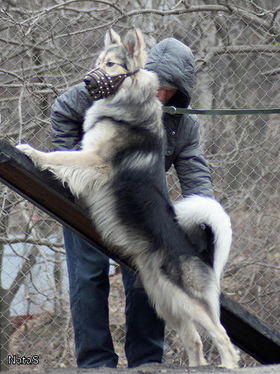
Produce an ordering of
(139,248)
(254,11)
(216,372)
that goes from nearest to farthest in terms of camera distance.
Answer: (216,372) < (139,248) < (254,11)

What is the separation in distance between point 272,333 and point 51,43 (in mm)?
3191

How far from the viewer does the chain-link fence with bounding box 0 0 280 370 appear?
14.8 feet

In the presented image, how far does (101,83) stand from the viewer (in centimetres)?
282

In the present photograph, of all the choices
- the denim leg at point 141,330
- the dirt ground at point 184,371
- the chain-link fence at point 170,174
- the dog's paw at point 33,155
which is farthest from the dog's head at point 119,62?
the chain-link fence at point 170,174

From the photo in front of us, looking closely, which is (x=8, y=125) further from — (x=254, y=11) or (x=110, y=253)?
(x=254, y=11)

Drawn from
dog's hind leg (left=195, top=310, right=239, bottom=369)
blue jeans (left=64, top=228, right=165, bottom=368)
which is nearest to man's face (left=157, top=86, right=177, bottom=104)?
blue jeans (left=64, top=228, right=165, bottom=368)

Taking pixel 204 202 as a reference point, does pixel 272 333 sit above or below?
below

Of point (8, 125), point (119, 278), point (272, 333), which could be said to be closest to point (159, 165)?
point (272, 333)

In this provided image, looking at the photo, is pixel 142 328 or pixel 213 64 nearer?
pixel 142 328

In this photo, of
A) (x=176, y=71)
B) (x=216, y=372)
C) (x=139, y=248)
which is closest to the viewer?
(x=216, y=372)

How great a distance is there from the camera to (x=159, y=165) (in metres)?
2.85

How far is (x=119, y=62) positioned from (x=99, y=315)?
61.9 inches

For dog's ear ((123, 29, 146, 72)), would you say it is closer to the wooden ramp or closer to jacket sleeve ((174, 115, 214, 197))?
jacket sleeve ((174, 115, 214, 197))

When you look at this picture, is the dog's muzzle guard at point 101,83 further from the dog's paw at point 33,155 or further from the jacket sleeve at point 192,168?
the jacket sleeve at point 192,168
